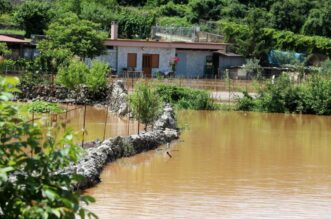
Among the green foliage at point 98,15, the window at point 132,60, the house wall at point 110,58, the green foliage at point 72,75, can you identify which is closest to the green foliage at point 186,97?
the green foliage at point 72,75

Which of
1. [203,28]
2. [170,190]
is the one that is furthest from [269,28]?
[170,190]

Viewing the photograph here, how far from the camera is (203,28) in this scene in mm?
55562

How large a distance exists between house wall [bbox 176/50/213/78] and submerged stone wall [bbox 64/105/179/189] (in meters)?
19.6

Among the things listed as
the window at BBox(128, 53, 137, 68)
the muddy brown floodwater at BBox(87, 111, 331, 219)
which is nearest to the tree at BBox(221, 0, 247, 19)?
the window at BBox(128, 53, 137, 68)

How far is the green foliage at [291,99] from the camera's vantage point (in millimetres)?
32781

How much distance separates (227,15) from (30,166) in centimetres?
5865

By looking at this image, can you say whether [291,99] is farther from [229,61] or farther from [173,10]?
[173,10]

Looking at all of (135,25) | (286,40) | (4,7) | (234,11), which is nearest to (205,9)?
(234,11)

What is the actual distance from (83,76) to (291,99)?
9.46m

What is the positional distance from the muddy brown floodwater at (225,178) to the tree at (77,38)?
46.2 feet

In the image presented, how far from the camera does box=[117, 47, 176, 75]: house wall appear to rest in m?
43.6

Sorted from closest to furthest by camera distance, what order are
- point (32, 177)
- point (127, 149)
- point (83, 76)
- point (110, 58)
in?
point (32, 177), point (127, 149), point (83, 76), point (110, 58)

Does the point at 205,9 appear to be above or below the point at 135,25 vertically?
above

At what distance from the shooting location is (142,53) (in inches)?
1750
